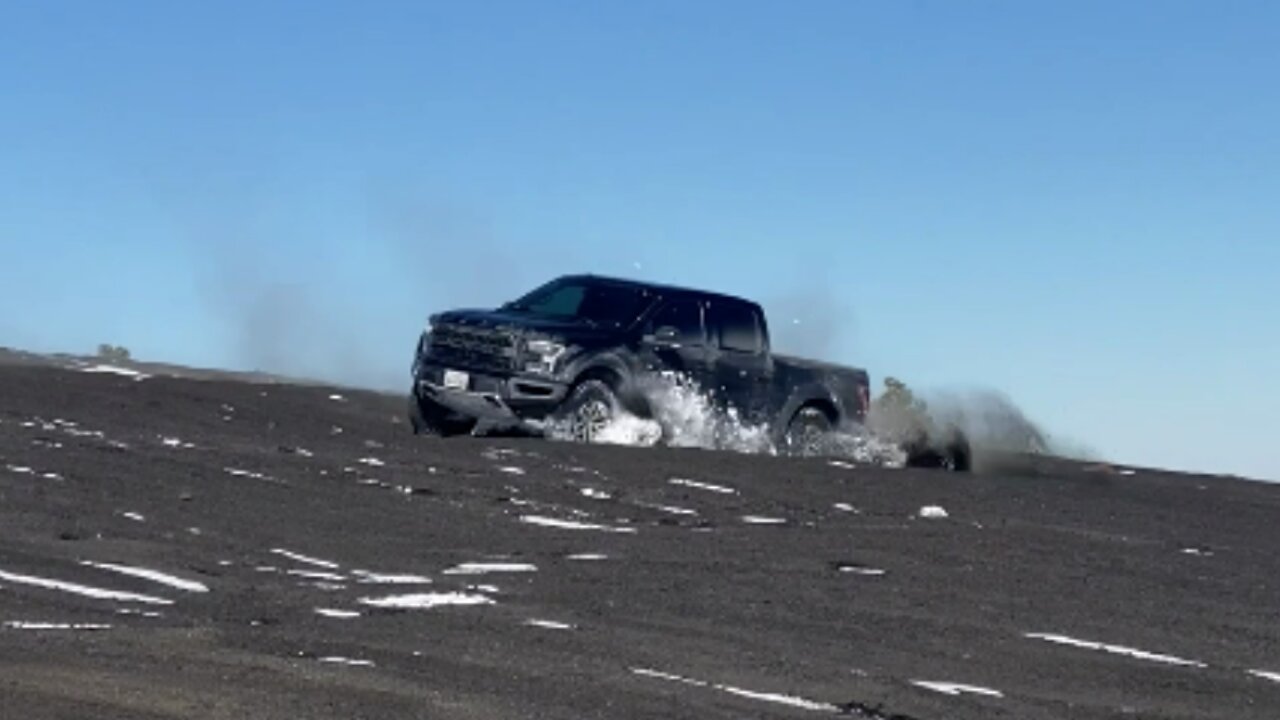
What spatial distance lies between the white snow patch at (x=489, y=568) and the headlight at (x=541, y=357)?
10180mm

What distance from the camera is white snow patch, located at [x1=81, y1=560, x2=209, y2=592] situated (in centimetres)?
1300

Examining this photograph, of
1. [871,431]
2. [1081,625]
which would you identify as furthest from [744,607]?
[871,431]

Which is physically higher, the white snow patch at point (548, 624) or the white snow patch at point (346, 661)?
the white snow patch at point (548, 624)

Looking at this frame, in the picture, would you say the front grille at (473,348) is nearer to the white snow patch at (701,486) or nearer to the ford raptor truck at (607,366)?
the ford raptor truck at (607,366)

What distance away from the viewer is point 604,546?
16625mm

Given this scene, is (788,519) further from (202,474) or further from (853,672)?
(853,672)

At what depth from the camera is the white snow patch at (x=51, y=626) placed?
11.0 meters

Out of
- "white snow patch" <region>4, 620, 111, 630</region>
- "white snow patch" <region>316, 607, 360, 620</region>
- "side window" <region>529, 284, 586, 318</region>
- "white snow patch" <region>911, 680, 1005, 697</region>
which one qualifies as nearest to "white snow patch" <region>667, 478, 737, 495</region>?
"side window" <region>529, 284, 586, 318</region>

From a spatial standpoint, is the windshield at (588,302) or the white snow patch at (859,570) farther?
the windshield at (588,302)

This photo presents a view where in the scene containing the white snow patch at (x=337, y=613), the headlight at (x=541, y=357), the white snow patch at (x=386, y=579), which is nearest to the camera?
the white snow patch at (x=337, y=613)

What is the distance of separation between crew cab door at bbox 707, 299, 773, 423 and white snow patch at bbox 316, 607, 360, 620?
48.5ft

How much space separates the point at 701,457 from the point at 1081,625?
10269mm

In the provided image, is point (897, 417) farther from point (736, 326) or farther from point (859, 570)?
point (859, 570)

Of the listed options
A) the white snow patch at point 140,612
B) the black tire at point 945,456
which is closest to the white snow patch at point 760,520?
the white snow patch at point 140,612
